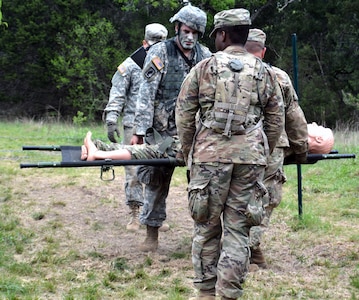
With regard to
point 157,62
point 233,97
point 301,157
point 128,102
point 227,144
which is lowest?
point 301,157

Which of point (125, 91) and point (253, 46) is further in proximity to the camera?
point (125, 91)

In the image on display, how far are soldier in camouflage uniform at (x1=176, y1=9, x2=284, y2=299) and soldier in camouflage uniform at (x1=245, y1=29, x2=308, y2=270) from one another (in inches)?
29.3

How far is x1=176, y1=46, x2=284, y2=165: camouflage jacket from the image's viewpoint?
4.65m

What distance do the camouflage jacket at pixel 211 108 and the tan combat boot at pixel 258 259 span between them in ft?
5.12

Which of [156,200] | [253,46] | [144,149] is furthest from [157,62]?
[156,200]

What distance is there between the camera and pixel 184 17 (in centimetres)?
616

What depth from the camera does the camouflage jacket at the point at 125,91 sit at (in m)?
7.71

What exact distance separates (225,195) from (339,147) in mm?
9953

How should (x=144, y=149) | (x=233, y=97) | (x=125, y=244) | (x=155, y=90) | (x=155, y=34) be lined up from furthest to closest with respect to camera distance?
(x=155, y=34)
(x=125, y=244)
(x=155, y=90)
(x=144, y=149)
(x=233, y=97)

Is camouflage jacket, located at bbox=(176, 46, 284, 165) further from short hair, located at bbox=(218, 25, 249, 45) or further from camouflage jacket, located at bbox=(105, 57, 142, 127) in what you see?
camouflage jacket, located at bbox=(105, 57, 142, 127)

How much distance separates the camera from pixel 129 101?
311 inches

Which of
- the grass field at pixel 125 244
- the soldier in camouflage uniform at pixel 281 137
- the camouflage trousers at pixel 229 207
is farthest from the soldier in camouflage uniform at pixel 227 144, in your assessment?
the soldier in camouflage uniform at pixel 281 137

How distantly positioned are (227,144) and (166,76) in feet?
6.25

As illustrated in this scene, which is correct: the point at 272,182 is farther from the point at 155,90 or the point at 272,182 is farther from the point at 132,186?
the point at 132,186
